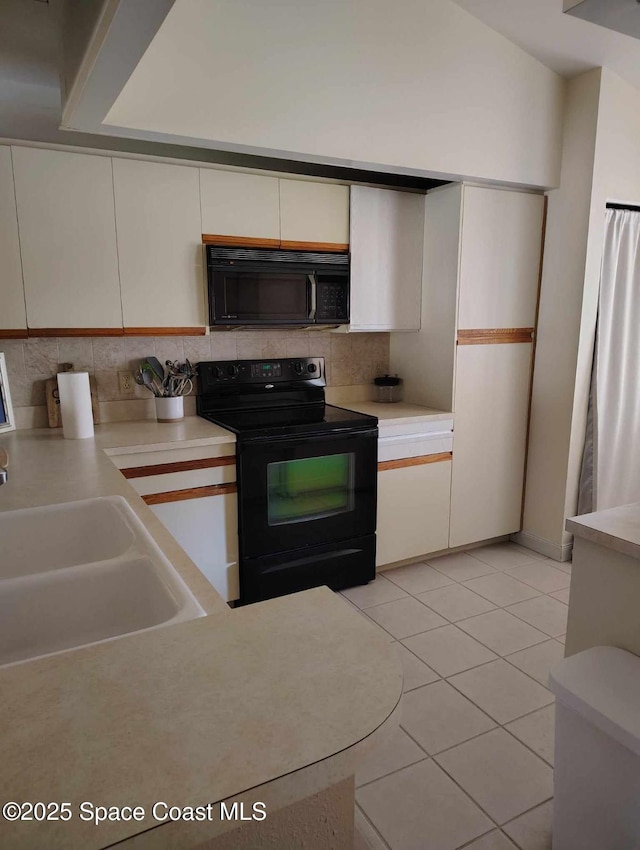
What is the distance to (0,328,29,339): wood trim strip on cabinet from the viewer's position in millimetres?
2354

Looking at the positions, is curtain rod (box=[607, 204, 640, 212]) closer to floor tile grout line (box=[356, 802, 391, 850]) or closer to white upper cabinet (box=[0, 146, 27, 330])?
white upper cabinet (box=[0, 146, 27, 330])

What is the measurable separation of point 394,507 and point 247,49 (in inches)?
89.5

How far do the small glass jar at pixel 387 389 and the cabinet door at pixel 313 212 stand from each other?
0.91 metres

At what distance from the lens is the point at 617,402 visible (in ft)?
10.8

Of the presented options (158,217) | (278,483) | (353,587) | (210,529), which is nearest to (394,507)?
(353,587)

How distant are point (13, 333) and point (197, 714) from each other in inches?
87.4

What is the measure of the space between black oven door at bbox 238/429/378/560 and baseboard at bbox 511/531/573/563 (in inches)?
47.1

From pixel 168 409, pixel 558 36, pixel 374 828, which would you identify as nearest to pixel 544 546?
pixel 374 828

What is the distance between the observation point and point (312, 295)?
9.77 feet

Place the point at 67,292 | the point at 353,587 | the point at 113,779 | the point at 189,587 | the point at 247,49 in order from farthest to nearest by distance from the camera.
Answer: the point at 353,587, the point at 67,292, the point at 247,49, the point at 189,587, the point at 113,779

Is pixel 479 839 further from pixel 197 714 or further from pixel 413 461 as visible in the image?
pixel 413 461

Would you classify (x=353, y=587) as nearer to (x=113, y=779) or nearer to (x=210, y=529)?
(x=210, y=529)

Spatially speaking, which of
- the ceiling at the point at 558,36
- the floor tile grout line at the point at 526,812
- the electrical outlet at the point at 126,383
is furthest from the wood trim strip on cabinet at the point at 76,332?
the floor tile grout line at the point at 526,812

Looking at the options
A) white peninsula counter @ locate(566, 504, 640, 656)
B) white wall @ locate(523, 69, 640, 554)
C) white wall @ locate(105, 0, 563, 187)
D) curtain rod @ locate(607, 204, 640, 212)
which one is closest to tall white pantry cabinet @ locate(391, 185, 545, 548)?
white wall @ locate(523, 69, 640, 554)
